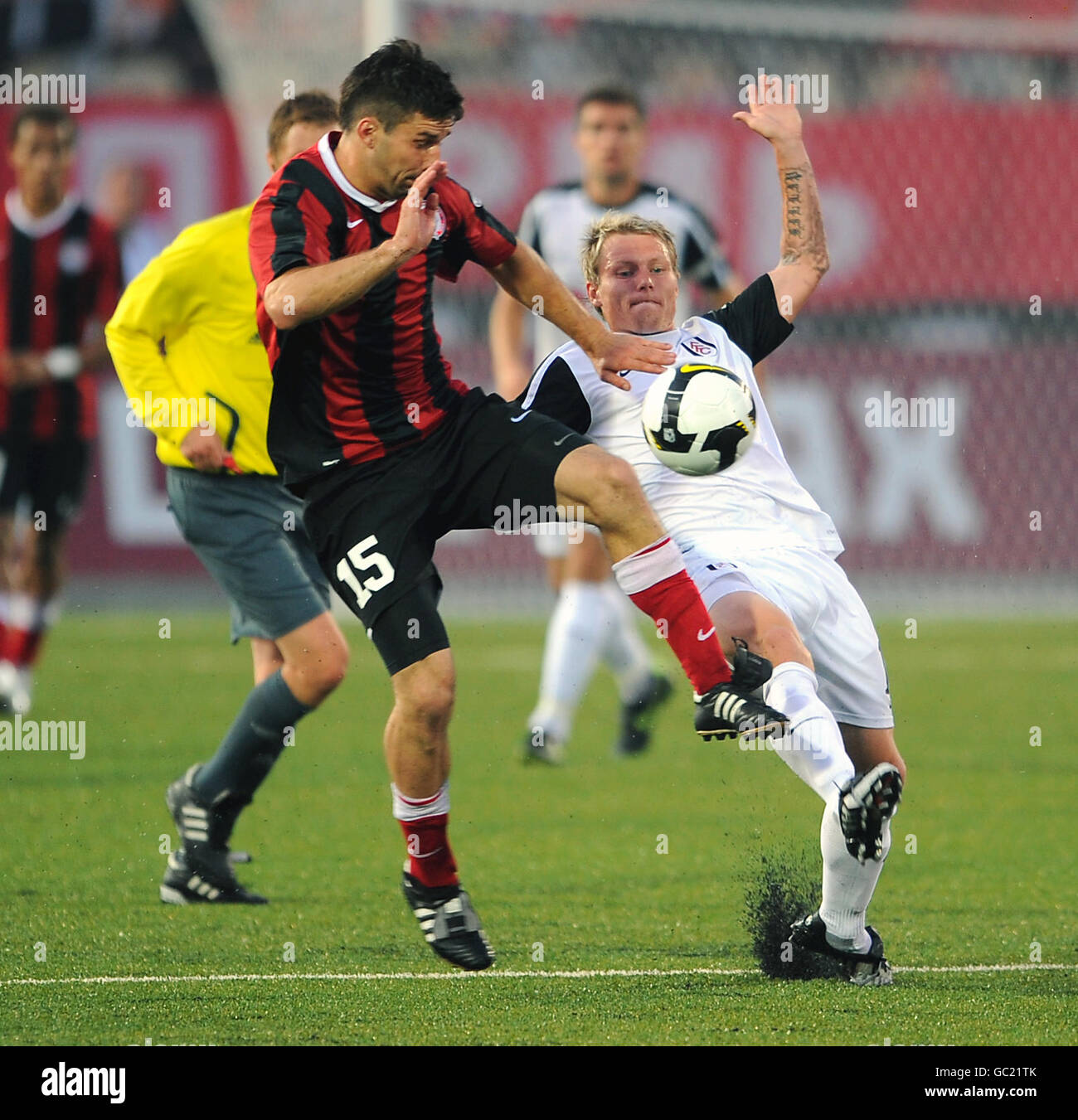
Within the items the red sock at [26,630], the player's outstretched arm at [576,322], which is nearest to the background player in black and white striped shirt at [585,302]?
the red sock at [26,630]

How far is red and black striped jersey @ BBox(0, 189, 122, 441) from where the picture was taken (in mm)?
10281

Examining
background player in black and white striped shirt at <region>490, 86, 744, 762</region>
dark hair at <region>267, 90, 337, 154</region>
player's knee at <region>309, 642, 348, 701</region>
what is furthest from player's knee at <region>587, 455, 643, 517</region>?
background player in black and white striped shirt at <region>490, 86, 744, 762</region>

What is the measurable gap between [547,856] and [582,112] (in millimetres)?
3699

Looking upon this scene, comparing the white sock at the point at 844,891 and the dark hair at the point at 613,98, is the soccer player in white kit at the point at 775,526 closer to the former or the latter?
the white sock at the point at 844,891

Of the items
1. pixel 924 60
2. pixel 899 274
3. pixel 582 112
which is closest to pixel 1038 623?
pixel 899 274

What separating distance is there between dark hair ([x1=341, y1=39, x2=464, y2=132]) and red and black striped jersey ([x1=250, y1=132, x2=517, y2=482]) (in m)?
0.17

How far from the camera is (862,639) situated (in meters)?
4.80

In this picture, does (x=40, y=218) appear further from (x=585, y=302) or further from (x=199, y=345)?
(x=199, y=345)

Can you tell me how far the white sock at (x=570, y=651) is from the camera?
8.73 m

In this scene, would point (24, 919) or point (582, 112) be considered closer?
point (24, 919)

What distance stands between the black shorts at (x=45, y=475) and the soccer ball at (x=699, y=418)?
649 centimetres

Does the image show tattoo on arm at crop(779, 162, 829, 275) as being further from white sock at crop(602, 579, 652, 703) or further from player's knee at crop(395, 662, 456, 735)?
white sock at crop(602, 579, 652, 703)

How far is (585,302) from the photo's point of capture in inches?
350

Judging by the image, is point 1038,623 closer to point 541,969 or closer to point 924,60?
point 924,60
